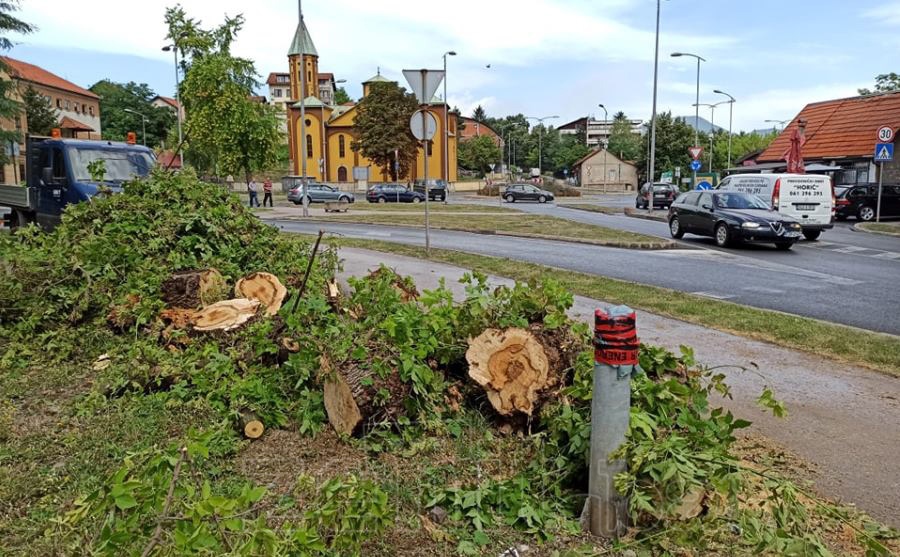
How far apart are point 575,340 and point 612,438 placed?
128 centimetres

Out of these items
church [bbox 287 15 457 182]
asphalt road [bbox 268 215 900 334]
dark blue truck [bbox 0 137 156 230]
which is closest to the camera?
asphalt road [bbox 268 215 900 334]

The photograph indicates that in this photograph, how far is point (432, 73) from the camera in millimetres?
12141

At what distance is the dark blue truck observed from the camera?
40.8 feet

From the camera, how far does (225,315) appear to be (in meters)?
6.02

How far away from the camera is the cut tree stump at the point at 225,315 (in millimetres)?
5844

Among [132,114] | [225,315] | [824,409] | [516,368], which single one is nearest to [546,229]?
[225,315]

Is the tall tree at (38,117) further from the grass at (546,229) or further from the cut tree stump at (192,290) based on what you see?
the cut tree stump at (192,290)

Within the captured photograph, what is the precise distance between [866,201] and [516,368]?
31.5m

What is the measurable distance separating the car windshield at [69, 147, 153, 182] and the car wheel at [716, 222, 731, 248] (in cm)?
1390

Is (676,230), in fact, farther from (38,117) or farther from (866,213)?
(38,117)

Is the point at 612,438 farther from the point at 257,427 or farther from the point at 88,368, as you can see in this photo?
the point at 88,368

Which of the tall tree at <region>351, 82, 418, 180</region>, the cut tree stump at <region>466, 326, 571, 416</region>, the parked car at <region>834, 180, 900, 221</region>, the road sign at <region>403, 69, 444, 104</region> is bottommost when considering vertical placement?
the cut tree stump at <region>466, 326, 571, 416</region>

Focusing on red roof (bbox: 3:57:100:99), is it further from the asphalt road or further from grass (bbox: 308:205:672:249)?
the asphalt road

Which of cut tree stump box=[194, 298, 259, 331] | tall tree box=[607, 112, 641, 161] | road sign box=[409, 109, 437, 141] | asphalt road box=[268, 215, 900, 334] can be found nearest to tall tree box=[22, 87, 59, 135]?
asphalt road box=[268, 215, 900, 334]
